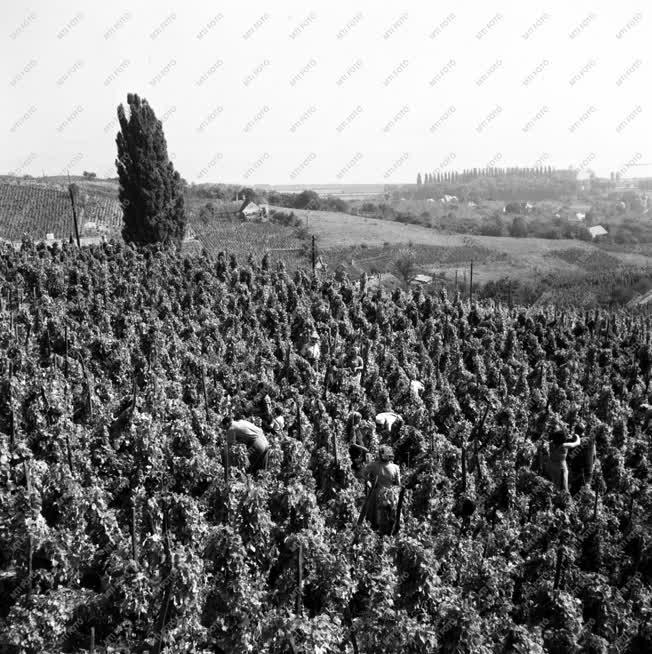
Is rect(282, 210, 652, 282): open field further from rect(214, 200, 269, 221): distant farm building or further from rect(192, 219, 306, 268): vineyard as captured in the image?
rect(214, 200, 269, 221): distant farm building

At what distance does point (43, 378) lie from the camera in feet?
29.3

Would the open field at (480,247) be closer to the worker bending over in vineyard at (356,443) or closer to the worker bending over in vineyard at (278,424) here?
the worker bending over in vineyard at (356,443)

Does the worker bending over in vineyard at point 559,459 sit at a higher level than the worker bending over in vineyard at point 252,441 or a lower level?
lower

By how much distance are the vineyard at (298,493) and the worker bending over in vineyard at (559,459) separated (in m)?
0.15

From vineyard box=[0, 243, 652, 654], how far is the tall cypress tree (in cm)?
1741

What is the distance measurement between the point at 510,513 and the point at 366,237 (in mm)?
62140

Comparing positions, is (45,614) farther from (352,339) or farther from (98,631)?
(352,339)

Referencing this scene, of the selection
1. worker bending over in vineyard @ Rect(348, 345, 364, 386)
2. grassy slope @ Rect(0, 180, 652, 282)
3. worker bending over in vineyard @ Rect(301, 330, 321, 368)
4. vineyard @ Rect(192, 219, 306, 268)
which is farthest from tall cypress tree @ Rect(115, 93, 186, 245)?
worker bending over in vineyard @ Rect(348, 345, 364, 386)

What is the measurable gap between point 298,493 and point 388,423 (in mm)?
3621

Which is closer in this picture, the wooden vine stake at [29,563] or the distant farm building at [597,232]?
the wooden vine stake at [29,563]

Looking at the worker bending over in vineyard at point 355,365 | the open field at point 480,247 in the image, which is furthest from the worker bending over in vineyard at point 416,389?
the open field at point 480,247

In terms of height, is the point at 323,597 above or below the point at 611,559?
above

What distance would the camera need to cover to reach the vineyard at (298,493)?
517 cm

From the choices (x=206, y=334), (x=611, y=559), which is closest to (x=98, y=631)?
(x=611, y=559)
